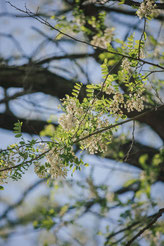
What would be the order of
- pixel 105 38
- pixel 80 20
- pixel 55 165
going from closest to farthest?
pixel 55 165 → pixel 105 38 → pixel 80 20

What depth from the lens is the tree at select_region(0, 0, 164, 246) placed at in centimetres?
131

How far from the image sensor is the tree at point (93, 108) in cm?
131

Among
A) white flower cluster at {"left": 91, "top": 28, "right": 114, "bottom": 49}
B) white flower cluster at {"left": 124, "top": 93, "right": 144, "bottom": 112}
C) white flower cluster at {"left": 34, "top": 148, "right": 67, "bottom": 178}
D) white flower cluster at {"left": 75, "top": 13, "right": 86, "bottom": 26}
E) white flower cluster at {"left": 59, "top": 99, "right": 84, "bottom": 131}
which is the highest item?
white flower cluster at {"left": 75, "top": 13, "right": 86, "bottom": 26}

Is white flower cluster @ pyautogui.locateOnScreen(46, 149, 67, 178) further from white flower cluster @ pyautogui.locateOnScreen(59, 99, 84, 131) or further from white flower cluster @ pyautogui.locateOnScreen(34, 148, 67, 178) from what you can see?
white flower cluster @ pyautogui.locateOnScreen(59, 99, 84, 131)

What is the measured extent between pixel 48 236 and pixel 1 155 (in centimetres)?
436

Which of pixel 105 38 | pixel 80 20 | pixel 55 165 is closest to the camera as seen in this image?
pixel 55 165

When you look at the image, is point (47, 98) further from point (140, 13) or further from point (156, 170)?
point (140, 13)

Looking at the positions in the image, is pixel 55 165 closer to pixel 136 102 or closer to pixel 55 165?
pixel 55 165

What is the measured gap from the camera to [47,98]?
3141 millimetres

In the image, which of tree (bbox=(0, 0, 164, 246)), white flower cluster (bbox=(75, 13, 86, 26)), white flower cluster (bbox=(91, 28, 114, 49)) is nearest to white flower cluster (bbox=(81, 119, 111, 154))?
tree (bbox=(0, 0, 164, 246))

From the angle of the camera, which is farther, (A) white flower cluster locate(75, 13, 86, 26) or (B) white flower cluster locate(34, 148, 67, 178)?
(A) white flower cluster locate(75, 13, 86, 26)

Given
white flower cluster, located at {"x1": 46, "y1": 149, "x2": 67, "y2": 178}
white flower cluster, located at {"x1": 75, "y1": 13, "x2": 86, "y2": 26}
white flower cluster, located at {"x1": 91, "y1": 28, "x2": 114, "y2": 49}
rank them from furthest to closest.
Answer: white flower cluster, located at {"x1": 75, "y1": 13, "x2": 86, "y2": 26} → white flower cluster, located at {"x1": 91, "y1": 28, "x2": 114, "y2": 49} → white flower cluster, located at {"x1": 46, "y1": 149, "x2": 67, "y2": 178}

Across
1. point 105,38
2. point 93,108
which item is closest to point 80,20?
point 105,38

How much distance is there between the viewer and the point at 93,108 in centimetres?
133
